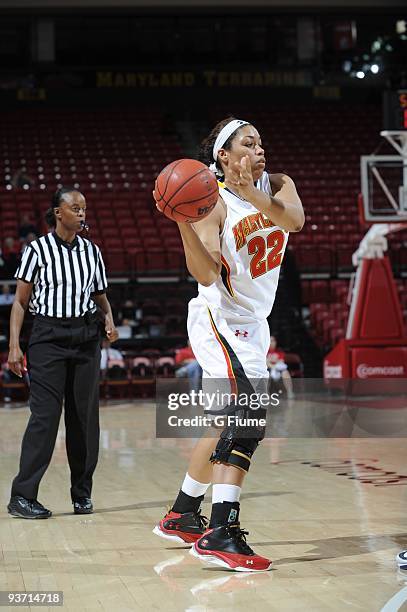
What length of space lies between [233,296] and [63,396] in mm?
1709

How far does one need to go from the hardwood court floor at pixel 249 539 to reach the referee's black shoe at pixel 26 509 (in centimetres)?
7

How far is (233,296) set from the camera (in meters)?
4.27

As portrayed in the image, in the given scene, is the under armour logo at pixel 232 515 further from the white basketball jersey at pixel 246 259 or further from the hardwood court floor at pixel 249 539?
the white basketball jersey at pixel 246 259

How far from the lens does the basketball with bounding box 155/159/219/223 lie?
376 centimetres

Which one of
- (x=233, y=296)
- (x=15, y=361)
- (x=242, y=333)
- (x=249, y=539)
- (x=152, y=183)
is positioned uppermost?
(x=152, y=183)

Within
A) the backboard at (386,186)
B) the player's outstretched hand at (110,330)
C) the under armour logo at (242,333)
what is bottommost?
the under armour logo at (242,333)

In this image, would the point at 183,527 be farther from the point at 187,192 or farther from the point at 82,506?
the point at 187,192

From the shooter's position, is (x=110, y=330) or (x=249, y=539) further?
(x=110, y=330)

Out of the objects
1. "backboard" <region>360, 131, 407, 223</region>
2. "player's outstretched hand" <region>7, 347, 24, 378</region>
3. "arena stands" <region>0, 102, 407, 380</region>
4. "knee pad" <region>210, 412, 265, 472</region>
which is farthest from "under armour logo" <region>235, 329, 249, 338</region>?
"arena stands" <region>0, 102, 407, 380</region>

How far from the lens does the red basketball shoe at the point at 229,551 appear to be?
398cm

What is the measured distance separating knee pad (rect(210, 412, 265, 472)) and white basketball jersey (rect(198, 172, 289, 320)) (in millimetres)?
521

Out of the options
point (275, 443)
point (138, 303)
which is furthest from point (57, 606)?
point (138, 303)

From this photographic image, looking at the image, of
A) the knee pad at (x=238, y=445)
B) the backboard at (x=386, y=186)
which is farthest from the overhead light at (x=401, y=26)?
the knee pad at (x=238, y=445)

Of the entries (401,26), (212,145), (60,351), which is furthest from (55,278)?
(401,26)
